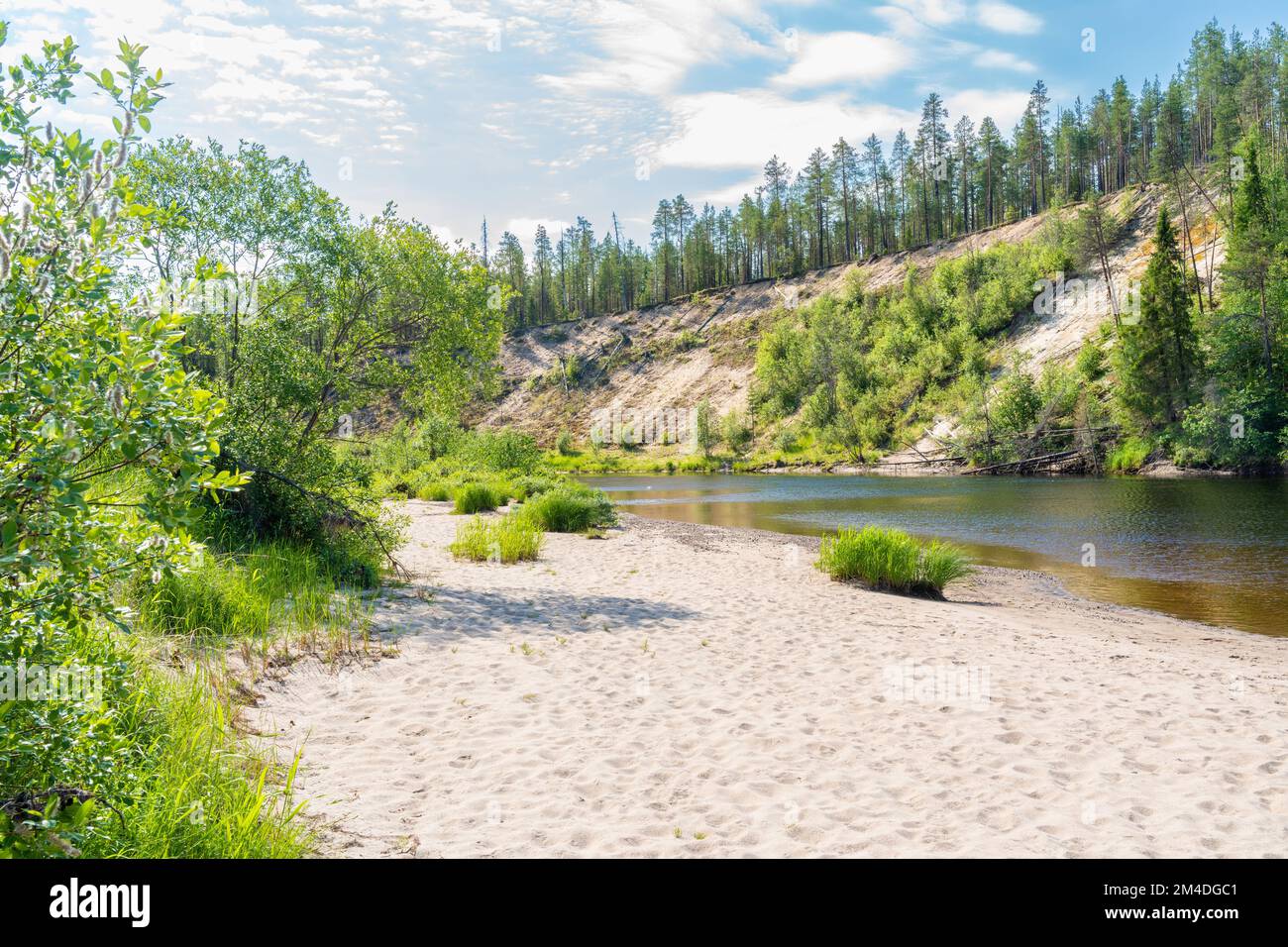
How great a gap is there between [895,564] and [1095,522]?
16.1 metres

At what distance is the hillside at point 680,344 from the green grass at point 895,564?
194 feet

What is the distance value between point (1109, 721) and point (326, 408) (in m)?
12.2

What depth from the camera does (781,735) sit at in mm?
6289

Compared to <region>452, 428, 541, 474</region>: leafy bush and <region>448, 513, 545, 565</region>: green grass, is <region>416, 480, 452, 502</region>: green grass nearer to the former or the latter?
<region>452, 428, 541, 474</region>: leafy bush

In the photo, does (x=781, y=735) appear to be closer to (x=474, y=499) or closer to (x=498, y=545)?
(x=498, y=545)

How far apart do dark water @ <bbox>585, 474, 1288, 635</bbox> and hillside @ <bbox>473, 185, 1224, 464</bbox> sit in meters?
33.5

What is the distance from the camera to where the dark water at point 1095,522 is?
612 inches

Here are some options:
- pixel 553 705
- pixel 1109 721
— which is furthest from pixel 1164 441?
pixel 553 705

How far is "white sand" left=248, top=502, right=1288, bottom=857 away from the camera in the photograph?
460 cm

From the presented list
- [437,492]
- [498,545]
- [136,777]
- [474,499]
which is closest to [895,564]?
[498,545]
